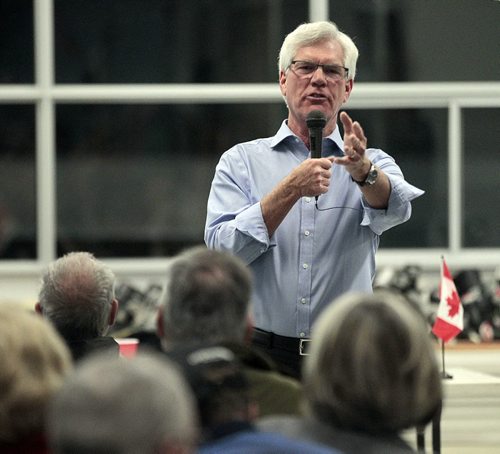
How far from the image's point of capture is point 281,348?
337 cm

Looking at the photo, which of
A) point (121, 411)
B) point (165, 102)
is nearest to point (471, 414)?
point (165, 102)

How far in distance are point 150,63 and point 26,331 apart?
196 inches

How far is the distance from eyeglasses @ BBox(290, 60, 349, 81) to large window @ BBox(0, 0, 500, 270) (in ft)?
10.8

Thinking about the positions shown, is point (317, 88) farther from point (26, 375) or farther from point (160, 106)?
point (160, 106)

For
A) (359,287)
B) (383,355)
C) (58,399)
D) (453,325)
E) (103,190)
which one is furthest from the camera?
(103,190)

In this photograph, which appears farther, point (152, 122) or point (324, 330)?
point (152, 122)

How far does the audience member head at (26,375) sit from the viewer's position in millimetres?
1900

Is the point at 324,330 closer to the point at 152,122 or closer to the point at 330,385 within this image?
the point at 330,385

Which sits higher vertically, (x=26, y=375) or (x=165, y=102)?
(x=165, y=102)

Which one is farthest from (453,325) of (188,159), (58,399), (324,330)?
(58,399)

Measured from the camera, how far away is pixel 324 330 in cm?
191

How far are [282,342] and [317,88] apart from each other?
678 mm

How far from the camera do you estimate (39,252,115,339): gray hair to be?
3.04 metres

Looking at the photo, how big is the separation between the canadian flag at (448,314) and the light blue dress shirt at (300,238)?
160cm
